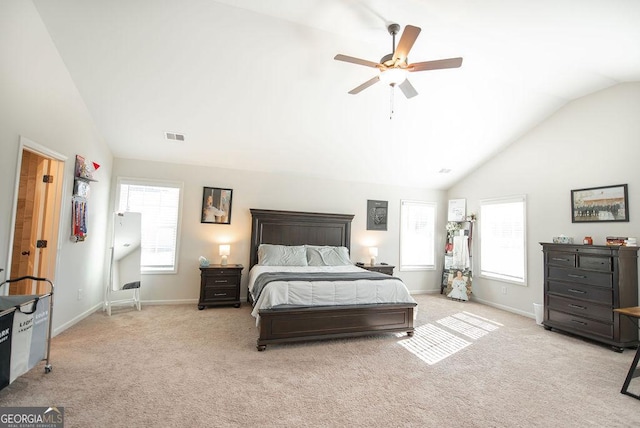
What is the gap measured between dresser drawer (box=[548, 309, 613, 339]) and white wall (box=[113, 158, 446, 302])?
257 cm

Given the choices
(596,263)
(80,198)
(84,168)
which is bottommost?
(596,263)

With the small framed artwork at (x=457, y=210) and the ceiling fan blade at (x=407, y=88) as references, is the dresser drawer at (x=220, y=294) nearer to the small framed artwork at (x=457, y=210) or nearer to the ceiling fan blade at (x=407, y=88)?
the ceiling fan blade at (x=407, y=88)

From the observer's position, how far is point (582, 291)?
390 centimetres

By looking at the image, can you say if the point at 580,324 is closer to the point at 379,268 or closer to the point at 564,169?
the point at 564,169

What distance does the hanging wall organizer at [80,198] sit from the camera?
3.69 m

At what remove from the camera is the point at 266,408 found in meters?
2.19

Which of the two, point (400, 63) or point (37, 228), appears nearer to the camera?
point (400, 63)

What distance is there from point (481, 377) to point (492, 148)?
169 inches

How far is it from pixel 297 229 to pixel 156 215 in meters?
2.48

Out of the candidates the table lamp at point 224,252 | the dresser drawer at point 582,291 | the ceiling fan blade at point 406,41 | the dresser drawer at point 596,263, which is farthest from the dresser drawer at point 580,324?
the table lamp at point 224,252

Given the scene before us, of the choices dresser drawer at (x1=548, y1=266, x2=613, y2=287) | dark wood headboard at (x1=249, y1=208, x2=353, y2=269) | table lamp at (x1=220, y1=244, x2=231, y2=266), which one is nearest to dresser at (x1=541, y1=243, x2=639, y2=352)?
dresser drawer at (x1=548, y1=266, x2=613, y2=287)

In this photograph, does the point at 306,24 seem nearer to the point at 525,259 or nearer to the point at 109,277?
the point at 109,277

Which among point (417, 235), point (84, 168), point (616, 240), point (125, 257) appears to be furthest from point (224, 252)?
point (616, 240)

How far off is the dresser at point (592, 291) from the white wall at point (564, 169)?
0.51 m
